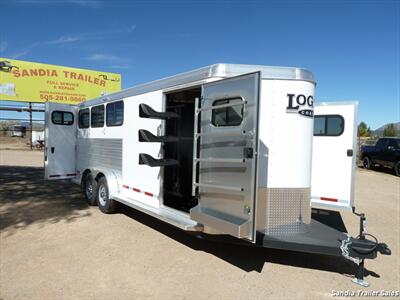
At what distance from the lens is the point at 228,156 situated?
13.7 feet

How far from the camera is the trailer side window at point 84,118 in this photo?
8.18m

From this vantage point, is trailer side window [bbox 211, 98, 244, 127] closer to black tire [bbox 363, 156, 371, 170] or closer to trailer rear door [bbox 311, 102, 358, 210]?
trailer rear door [bbox 311, 102, 358, 210]

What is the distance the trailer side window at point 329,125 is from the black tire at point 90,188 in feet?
15.8

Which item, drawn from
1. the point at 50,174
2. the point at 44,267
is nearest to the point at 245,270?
the point at 44,267

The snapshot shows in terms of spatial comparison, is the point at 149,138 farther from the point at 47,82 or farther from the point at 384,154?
the point at 47,82

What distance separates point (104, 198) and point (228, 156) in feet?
12.1

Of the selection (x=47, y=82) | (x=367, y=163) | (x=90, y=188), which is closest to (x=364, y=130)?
(x=367, y=163)

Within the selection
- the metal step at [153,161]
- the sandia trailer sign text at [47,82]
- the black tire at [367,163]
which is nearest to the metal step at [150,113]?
the metal step at [153,161]

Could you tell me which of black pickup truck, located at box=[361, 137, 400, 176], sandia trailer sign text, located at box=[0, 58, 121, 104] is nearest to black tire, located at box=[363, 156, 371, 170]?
black pickup truck, located at box=[361, 137, 400, 176]

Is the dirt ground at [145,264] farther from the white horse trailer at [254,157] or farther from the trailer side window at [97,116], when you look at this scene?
the trailer side window at [97,116]

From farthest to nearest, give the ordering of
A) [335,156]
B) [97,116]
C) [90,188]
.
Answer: [97,116] → [90,188] → [335,156]

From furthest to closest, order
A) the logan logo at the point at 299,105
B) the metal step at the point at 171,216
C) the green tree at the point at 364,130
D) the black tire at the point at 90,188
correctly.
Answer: the green tree at the point at 364,130 < the black tire at the point at 90,188 < the metal step at the point at 171,216 < the logan logo at the point at 299,105

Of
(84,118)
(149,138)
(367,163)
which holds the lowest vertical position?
(367,163)

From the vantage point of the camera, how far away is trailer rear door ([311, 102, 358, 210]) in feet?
19.2
